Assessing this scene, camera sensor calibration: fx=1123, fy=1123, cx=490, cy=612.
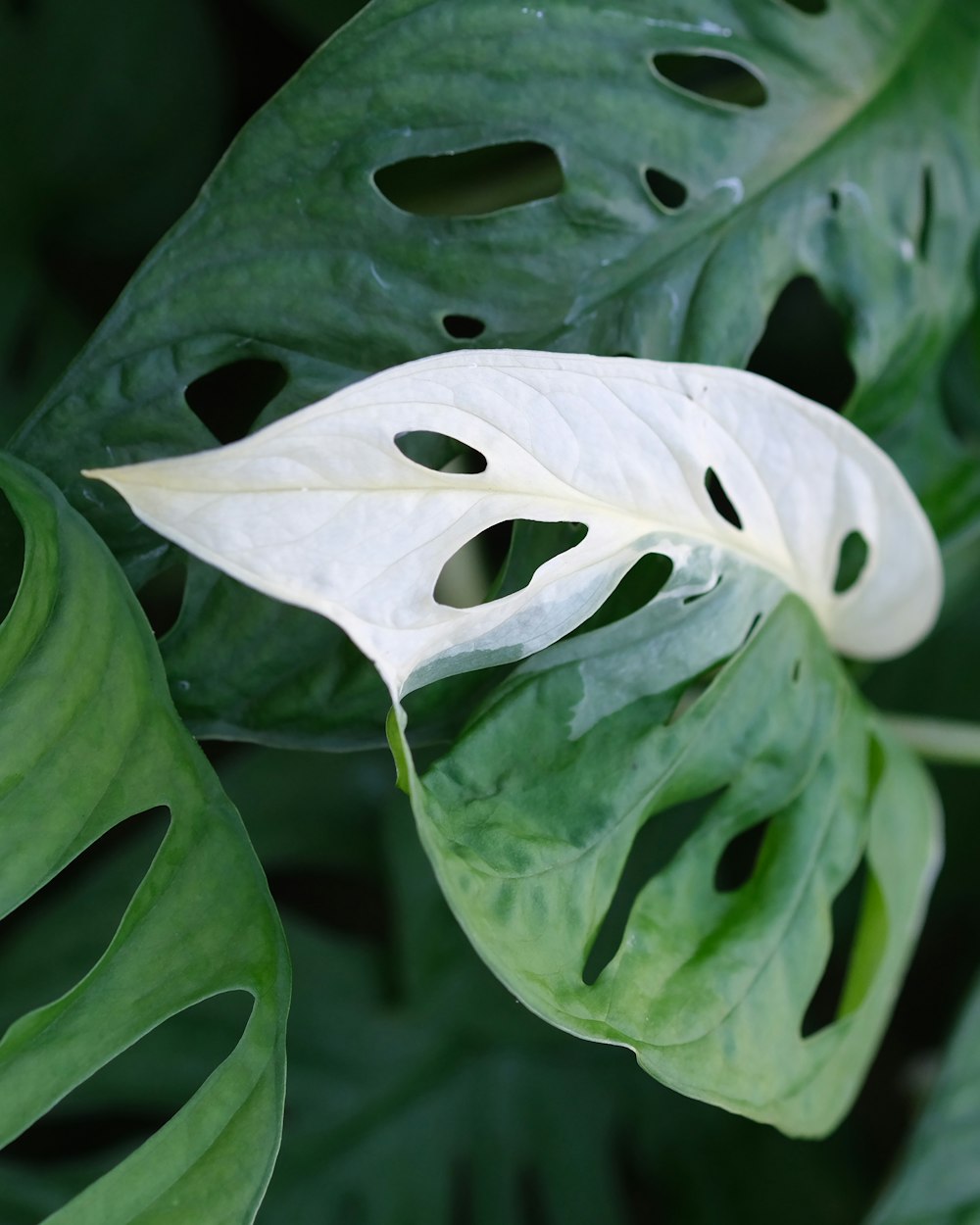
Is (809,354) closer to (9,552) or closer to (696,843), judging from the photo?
(696,843)

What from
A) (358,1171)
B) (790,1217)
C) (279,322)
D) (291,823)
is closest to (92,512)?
(279,322)

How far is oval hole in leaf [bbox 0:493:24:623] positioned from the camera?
37cm

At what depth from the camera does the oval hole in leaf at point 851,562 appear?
0.55 m

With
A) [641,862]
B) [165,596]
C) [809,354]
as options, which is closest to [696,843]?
[641,862]

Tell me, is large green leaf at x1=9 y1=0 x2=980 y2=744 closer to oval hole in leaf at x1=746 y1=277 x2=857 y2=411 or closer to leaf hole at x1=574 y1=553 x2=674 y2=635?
leaf hole at x1=574 y1=553 x2=674 y2=635

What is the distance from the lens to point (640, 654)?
0.41m

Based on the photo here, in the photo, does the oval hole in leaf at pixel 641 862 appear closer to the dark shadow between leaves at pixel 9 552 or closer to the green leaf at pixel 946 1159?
the green leaf at pixel 946 1159

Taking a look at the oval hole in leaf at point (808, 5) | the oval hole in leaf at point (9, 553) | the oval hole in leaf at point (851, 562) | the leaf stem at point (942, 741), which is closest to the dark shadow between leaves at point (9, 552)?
the oval hole in leaf at point (9, 553)

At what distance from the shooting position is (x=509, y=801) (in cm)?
35

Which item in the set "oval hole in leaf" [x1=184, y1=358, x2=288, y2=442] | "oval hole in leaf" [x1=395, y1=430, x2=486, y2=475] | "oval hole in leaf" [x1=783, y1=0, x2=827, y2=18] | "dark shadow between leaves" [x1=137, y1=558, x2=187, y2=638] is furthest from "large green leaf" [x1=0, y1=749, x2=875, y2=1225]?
"oval hole in leaf" [x1=783, y1=0, x2=827, y2=18]

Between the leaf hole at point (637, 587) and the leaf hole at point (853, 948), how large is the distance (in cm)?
19

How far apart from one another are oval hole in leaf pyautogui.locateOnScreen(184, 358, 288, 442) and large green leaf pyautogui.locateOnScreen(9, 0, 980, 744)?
0.99 ft

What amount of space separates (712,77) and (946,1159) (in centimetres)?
70

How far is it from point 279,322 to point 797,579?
0.24 m
